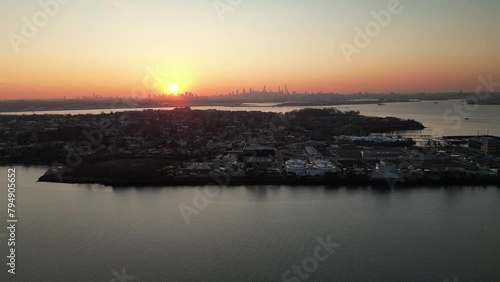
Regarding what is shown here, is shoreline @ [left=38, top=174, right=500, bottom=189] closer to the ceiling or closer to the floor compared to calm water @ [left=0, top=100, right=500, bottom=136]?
closer to the floor

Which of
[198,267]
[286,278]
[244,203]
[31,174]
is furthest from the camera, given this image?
[31,174]

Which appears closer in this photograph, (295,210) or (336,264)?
(336,264)

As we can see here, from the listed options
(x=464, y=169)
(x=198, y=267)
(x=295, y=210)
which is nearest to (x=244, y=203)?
(x=295, y=210)

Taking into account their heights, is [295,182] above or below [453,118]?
below

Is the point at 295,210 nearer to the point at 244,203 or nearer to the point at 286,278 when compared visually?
the point at 244,203

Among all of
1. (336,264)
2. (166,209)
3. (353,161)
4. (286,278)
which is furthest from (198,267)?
(353,161)

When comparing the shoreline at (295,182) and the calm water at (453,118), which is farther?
the calm water at (453,118)

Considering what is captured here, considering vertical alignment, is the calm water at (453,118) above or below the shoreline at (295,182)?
above

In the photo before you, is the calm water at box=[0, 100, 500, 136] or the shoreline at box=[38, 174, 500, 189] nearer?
the shoreline at box=[38, 174, 500, 189]

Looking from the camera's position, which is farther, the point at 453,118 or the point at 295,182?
the point at 453,118

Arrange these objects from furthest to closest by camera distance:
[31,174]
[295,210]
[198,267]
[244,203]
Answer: [31,174] < [244,203] < [295,210] < [198,267]
